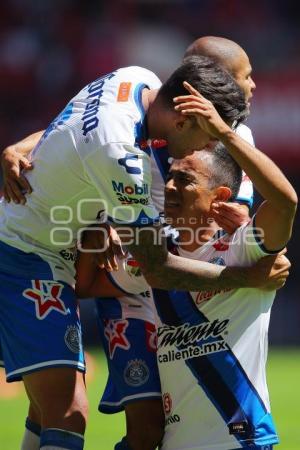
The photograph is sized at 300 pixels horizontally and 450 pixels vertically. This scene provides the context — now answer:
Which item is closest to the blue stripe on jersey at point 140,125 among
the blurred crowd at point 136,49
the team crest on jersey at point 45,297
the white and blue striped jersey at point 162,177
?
the white and blue striped jersey at point 162,177

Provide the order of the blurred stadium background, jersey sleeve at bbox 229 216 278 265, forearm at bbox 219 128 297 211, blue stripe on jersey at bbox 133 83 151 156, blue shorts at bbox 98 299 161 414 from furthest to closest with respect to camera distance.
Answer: the blurred stadium background → blue shorts at bbox 98 299 161 414 → blue stripe on jersey at bbox 133 83 151 156 → jersey sleeve at bbox 229 216 278 265 → forearm at bbox 219 128 297 211

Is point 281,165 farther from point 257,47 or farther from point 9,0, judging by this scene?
point 9,0

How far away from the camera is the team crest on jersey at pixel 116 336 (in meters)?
5.68

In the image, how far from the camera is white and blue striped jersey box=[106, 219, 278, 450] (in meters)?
4.78

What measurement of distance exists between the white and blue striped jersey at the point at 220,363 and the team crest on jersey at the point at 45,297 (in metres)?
0.57

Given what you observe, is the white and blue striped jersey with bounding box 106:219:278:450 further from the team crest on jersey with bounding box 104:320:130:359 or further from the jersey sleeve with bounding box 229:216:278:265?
the team crest on jersey with bounding box 104:320:130:359

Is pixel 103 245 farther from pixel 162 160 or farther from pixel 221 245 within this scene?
pixel 221 245

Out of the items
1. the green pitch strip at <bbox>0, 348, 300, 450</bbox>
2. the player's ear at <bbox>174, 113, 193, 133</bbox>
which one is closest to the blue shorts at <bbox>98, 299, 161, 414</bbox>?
the player's ear at <bbox>174, 113, 193, 133</bbox>

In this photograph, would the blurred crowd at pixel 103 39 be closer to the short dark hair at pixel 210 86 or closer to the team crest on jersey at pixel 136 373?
the team crest on jersey at pixel 136 373

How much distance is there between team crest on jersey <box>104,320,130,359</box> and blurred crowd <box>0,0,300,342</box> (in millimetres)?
10231

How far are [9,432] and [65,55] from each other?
30.7ft

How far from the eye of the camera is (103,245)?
554 cm

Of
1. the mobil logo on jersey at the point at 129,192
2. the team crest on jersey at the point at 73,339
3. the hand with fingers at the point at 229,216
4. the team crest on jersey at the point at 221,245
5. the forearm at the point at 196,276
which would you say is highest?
the mobil logo on jersey at the point at 129,192

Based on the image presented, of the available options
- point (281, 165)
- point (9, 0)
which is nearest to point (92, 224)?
point (281, 165)
